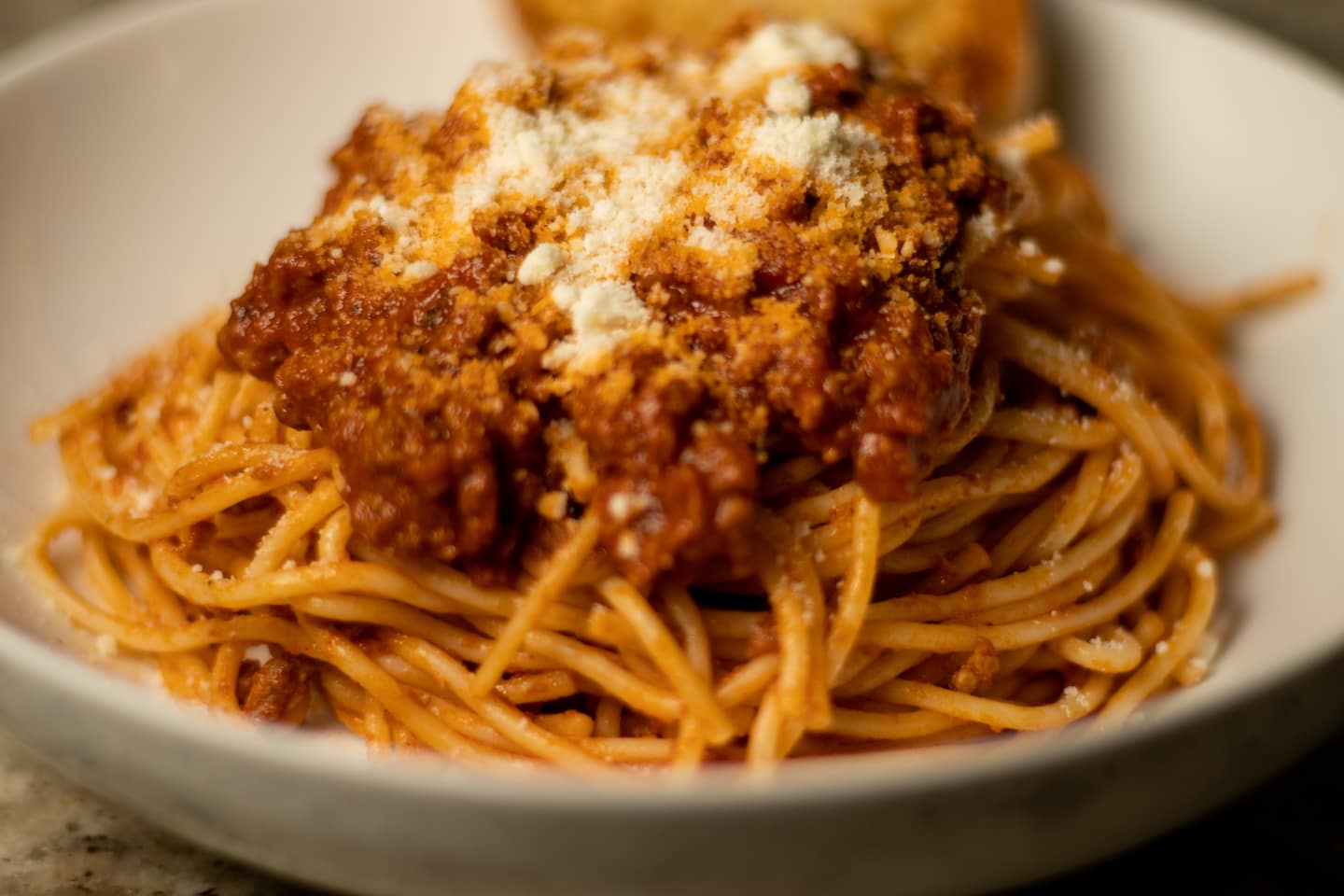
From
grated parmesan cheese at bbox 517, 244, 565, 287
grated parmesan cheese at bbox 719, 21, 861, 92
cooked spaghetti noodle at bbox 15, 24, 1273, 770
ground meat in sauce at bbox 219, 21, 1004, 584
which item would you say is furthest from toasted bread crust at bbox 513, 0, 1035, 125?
grated parmesan cheese at bbox 517, 244, 565, 287

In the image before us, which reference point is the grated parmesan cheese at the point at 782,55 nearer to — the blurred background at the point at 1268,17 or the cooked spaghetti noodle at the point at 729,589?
the cooked spaghetti noodle at the point at 729,589

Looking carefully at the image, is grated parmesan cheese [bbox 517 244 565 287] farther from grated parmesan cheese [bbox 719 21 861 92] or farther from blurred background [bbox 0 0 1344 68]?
blurred background [bbox 0 0 1344 68]

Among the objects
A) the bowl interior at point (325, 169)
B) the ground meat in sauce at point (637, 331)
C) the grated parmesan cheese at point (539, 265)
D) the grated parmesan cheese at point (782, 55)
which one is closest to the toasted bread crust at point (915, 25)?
the bowl interior at point (325, 169)

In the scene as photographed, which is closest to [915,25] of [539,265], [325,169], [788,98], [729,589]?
[788,98]

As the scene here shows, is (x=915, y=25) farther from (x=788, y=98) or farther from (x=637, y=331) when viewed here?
(x=637, y=331)

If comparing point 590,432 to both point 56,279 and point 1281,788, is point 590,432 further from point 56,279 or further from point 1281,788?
point 56,279

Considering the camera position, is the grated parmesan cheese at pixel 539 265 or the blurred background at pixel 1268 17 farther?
the blurred background at pixel 1268 17
